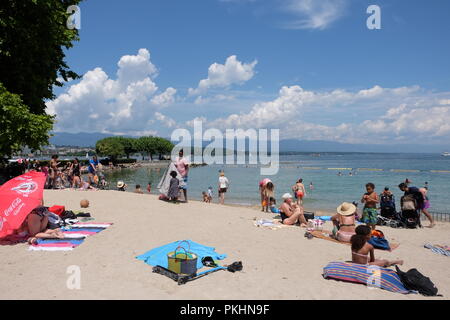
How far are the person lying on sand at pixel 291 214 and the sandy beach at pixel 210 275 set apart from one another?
0.57 meters

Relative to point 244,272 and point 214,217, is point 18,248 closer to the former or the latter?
point 244,272

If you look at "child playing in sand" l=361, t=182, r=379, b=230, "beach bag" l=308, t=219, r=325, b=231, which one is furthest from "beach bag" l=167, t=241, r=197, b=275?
"child playing in sand" l=361, t=182, r=379, b=230

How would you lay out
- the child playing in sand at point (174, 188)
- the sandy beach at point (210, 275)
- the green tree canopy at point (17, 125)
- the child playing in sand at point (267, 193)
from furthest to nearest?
the child playing in sand at point (267, 193) → the child playing in sand at point (174, 188) → the green tree canopy at point (17, 125) → the sandy beach at point (210, 275)

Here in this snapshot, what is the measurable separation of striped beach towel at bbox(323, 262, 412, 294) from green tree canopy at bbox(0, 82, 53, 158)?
364 inches

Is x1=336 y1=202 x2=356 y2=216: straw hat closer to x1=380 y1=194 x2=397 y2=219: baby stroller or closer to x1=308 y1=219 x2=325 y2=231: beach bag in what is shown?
x1=308 y1=219 x2=325 y2=231: beach bag

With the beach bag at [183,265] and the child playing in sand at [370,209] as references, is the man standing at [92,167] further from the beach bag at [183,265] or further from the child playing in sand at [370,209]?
the child playing in sand at [370,209]

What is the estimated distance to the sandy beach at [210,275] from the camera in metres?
5.15

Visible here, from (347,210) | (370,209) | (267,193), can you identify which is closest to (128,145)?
(267,193)

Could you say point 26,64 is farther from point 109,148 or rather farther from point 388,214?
point 109,148

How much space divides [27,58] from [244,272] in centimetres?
1048

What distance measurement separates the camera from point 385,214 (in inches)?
502

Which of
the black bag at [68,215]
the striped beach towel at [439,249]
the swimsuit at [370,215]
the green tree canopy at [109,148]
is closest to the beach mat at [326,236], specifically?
the striped beach towel at [439,249]

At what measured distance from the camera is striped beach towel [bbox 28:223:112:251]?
708 cm

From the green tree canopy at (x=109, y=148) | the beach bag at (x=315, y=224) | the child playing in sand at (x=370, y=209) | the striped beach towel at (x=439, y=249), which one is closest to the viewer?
the striped beach towel at (x=439, y=249)
